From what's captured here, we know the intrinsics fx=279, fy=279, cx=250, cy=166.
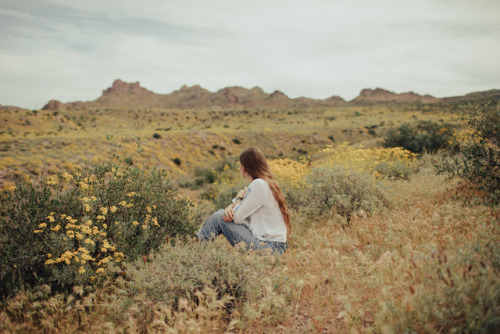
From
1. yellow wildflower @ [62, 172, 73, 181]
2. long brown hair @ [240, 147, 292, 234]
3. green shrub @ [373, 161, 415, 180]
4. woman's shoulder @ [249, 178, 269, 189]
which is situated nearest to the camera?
yellow wildflower @ [62, 172, 73, 181]

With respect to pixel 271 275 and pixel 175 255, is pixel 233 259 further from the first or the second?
pixel 175 255

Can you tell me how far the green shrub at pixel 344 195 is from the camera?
16.4 feet

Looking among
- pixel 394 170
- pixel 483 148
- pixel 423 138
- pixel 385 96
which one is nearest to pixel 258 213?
pixel 483 148

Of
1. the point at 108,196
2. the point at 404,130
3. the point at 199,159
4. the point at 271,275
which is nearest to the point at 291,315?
the point at 271,275

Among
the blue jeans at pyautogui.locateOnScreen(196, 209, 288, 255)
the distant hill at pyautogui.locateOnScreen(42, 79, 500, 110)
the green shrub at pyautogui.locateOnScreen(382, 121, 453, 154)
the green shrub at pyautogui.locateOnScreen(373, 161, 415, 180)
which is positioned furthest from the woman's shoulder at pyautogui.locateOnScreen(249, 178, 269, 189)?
the distant hill at pyautogui.locateOnScreen(42, 79, 500, 110)

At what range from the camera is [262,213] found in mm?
3678

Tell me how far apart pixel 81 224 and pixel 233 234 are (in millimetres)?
1779

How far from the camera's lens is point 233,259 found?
9.45 ft

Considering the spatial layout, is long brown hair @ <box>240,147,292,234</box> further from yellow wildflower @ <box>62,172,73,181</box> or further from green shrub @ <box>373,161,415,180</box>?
green shrub @ <box>373,161,415,180</box>

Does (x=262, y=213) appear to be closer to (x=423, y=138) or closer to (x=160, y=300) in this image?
(x=160, y=300)

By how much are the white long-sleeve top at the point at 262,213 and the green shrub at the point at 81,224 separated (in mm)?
1093

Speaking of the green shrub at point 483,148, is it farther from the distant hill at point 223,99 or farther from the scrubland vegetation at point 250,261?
the distant hill at point 223,99

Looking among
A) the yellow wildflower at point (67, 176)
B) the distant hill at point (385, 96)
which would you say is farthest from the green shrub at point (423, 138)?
the distant hill at point (385, 96)

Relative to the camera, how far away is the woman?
3.58 metres
